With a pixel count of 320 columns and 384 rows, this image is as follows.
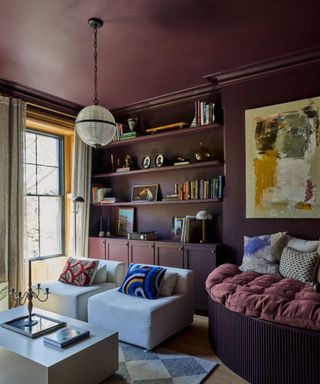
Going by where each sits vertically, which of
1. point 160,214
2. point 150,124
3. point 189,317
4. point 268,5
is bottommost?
point 189,317

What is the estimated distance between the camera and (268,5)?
2441mm

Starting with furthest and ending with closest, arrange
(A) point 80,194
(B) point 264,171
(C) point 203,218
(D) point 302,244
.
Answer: (A) point 80,194 → (C) point 203,218 → (B) point 264,171 → (D) point 302,244

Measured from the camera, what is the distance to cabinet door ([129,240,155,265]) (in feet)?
14.2

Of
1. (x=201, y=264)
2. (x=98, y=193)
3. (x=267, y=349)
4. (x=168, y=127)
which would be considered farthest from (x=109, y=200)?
(x=267, y=349)

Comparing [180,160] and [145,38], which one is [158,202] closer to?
[180,160]

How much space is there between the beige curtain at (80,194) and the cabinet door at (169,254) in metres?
1.31

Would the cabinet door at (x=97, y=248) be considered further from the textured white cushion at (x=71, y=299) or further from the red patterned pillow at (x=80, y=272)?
the textured white cushion at (x=71, y=299)

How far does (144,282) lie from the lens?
124 inches

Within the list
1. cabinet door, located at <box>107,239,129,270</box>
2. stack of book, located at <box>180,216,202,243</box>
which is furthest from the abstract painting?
cabinet door, located at <box>107,239,129,270</box>

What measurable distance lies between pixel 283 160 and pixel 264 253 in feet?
3.37

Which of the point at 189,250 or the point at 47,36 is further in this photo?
the point at 189,250

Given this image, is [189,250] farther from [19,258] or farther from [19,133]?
[19,133]

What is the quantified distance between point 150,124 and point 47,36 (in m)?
2.23

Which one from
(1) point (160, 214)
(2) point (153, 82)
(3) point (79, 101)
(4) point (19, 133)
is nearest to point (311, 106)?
(2) point (153, 82)
